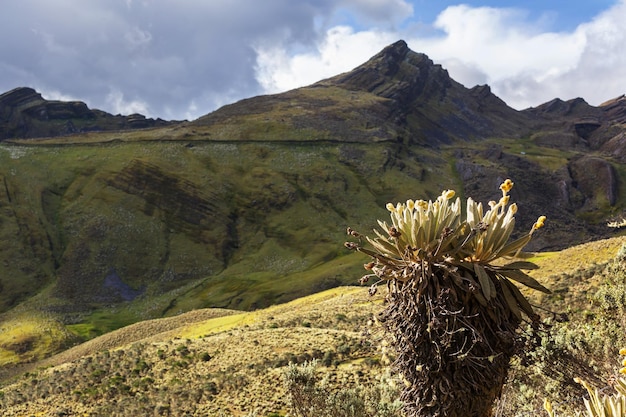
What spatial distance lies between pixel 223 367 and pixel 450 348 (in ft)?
81.9

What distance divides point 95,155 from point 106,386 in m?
111

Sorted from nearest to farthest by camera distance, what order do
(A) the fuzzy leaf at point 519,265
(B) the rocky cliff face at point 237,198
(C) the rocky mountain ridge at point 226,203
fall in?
(A) the fuzzy leaf at point 519,265 → (C) the rocky mountain ridge at point 226,203 → (B) the rocky cliff face at point 237,198

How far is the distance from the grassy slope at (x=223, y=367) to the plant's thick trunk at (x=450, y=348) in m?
13.2

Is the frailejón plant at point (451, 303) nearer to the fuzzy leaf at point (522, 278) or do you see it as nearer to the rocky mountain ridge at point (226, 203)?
the fuzzy leaf at point (522, 278)

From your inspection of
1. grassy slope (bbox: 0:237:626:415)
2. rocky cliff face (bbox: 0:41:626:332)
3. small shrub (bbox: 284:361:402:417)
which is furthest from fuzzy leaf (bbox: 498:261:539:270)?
rocky cliff face (bbox: 0:41:626:332)

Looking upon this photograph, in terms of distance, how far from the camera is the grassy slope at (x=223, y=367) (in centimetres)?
2339

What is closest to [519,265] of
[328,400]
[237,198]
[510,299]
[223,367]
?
[510,299]

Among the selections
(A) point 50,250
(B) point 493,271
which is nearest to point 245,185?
(A) point 50,250

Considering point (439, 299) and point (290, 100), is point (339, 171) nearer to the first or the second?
point (290, 100)

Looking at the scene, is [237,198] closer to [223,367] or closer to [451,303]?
[223,367]

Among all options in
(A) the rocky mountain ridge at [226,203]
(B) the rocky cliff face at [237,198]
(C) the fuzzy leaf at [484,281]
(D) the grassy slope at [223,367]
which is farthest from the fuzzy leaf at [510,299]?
(B) the rocky cliff face at [237,198]

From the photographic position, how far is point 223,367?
93.2ft

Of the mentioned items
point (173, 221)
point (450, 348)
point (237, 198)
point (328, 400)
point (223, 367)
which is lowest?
point (223, 367)

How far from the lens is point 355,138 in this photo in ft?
511
